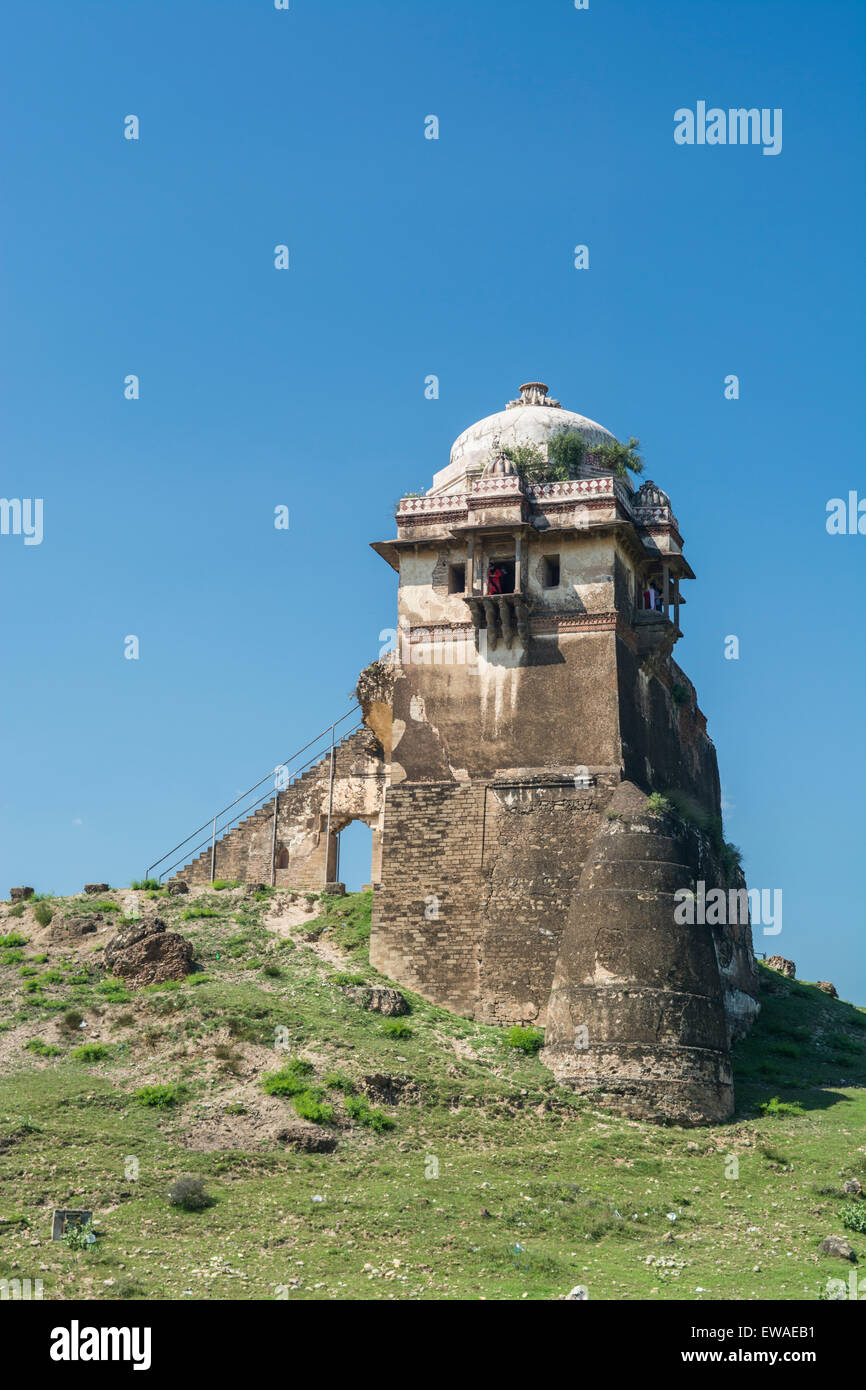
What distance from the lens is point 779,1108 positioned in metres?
28.3

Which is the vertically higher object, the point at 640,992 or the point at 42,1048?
the point at 640,992

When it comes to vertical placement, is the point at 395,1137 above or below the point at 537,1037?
below

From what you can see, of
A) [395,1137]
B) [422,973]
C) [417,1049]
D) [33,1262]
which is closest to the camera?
[33,1262]

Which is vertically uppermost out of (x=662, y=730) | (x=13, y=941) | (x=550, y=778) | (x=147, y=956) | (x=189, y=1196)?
(x=662, y=730)

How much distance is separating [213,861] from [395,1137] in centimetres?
1547

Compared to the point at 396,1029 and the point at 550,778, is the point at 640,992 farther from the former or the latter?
the point at 550,778

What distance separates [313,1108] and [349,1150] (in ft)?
3.29

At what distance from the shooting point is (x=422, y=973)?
31453mm

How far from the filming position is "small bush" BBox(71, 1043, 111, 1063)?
2642cm

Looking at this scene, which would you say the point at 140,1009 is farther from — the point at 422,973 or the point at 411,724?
the point at 411,724

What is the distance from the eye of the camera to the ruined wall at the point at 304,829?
39.3 meters

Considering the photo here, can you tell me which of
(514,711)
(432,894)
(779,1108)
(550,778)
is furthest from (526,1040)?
(514,711)
